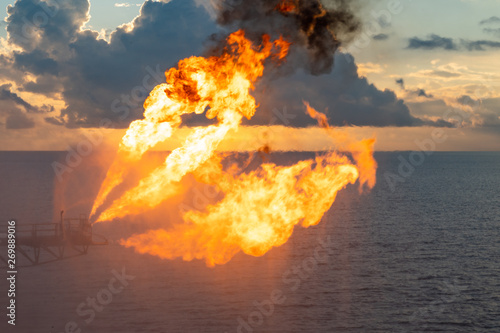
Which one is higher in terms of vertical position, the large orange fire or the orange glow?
the orange glow

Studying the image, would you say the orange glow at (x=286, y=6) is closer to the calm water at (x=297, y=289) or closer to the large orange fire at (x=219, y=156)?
the large orange fire at (x=219, y=156)

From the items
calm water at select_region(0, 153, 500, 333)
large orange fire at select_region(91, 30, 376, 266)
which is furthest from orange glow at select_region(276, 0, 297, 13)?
calm water at select_region(0, 153, 500, 333)

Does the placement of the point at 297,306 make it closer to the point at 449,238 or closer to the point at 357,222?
the point at 449,238

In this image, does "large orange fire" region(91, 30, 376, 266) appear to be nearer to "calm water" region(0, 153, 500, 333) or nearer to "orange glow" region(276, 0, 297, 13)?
"orange glow" region(276, 0, 297, 13)

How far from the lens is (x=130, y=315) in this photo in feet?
185

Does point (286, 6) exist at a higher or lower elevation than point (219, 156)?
higher

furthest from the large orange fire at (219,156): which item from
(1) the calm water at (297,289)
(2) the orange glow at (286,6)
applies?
(1) the calm water at (297,289)

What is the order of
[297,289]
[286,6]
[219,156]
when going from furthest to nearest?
[297,289], [219,156], [286,6]

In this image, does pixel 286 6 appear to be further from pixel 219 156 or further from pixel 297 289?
pixel 297 289

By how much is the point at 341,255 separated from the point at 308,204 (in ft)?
149

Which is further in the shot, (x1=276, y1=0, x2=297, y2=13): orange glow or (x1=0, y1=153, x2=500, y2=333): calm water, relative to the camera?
(x1=0, y1=153, x2=500, y2=333): calm water

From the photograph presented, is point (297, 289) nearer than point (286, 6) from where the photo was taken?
No

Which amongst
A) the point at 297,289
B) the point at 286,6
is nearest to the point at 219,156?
the point at 286,6

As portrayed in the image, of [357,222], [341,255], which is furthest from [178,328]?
[357,222]
